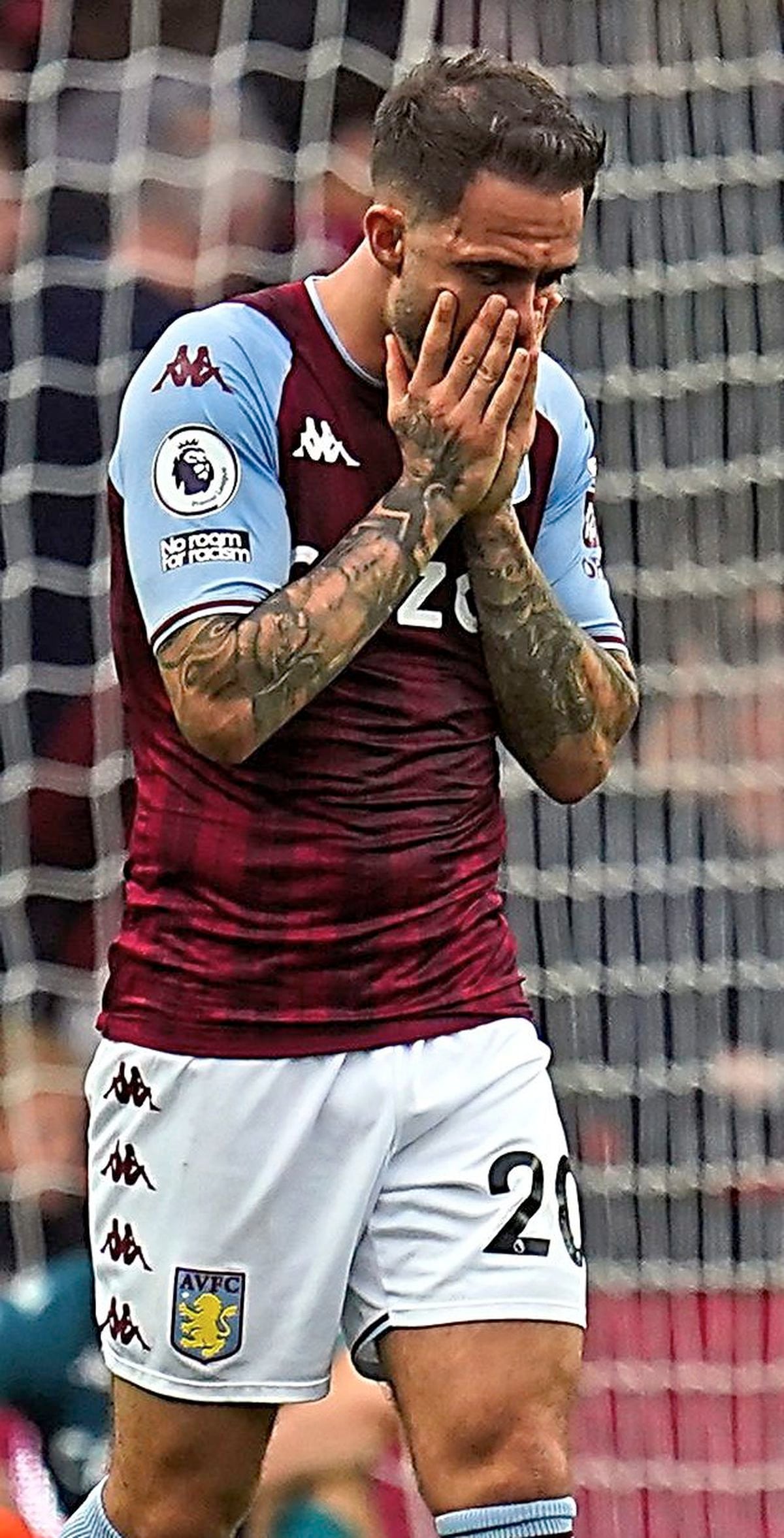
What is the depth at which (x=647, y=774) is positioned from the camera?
411 centimetres

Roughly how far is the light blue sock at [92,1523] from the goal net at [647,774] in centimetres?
129

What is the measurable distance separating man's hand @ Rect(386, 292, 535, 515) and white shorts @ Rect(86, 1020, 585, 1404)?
59 cm

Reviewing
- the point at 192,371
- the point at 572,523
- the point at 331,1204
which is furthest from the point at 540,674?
the point at 331,1204

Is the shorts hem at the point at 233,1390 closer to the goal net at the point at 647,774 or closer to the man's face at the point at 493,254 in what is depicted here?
the man's face at the point at 493,254

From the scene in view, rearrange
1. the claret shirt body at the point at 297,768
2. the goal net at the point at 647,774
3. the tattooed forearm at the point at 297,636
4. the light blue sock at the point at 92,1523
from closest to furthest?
1. the tattooed forearm at the point at 297,636
2. the claret shirt body at the point at 297,768
3. the light blue sock at the point at 92,1523
4. the goal net at the point at 647,774

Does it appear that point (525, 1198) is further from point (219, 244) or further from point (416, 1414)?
point (219, 244)

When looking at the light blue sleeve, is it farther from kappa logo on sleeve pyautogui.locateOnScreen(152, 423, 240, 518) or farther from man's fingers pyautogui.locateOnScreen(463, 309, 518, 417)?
man's fingers pyautogui.locateOnScreen(463, 309, 518, 417)

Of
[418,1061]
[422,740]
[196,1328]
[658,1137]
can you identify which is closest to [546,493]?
[422,740]

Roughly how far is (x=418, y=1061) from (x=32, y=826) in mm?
1670

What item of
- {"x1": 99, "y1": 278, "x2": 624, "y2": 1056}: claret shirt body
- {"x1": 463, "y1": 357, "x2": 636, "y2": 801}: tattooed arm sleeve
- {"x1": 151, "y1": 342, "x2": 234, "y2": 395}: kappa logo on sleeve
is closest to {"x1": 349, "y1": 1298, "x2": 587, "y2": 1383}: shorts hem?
{"x1": 99, "y1": 278, "x2": 624, "y2": 1056}: claret shirt body

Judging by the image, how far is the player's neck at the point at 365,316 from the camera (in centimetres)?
Result: 280

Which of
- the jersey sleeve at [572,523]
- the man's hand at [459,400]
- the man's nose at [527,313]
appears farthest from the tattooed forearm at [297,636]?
the jersey sleeve at [572,523]

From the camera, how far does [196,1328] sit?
2826 millimetres

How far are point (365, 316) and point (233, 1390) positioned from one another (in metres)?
1.15
